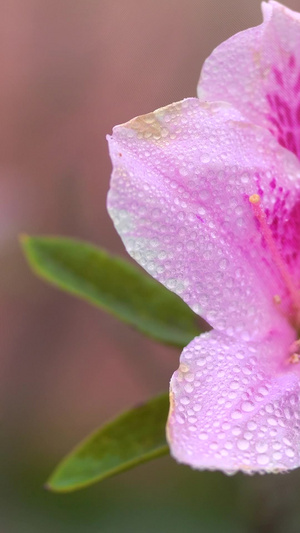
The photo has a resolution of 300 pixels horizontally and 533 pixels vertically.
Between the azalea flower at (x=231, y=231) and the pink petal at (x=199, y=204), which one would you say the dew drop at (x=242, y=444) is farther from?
the pink petal at (x=199, y=204)

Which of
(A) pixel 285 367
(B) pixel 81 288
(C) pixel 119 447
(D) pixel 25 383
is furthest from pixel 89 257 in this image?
(D) pixel 25 383

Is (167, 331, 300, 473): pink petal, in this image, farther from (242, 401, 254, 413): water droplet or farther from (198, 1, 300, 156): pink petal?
(198, 1, 300, 156): pink petal

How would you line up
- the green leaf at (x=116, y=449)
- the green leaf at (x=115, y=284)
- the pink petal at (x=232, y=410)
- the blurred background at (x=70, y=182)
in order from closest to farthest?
1. the pink petal at (x=232, y=410)
2. the green leaf at (x=116, y=449)
3. the green leaf at (x=115, y=284)
4. the blurred background at (x=70, y=182)

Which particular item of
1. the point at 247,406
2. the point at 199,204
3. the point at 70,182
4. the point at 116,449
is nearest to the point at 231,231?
the point at 199,204

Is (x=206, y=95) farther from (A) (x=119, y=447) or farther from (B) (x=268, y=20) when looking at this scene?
(A) (x=119, y=447)

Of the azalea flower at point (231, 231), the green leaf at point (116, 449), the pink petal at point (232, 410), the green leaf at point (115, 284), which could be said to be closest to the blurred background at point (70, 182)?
the green leaf at point (115, 284)
